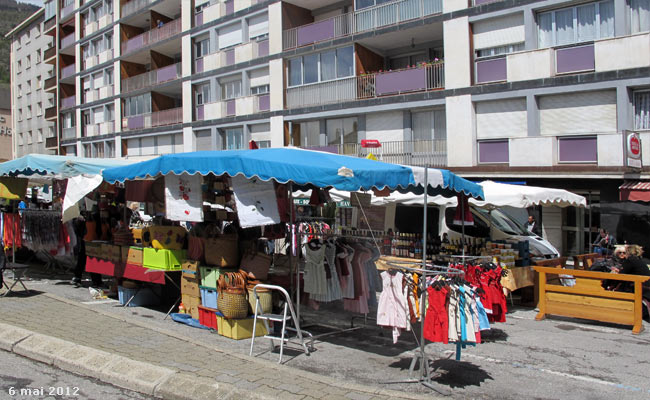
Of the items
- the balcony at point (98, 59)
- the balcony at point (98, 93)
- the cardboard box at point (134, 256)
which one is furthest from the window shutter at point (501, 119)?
the balcony at point (98, 59)

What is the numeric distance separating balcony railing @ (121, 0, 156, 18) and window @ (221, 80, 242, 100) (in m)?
9.79

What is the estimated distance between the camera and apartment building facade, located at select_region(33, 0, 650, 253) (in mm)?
17312

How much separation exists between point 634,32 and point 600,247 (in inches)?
271

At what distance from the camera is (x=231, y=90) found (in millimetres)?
29781

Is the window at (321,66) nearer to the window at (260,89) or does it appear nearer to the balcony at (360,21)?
the balcony at (360,21)

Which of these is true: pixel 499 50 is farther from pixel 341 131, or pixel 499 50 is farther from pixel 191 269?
pixel 191 269

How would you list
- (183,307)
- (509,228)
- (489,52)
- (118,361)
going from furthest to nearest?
(489,52), (509,228), (183,307), (118,361)

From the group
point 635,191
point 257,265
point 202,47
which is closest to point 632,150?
point 635,191

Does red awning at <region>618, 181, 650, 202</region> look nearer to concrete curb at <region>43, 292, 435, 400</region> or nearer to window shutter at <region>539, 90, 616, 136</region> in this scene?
window shutter at <region>539, 90, 616, 136</region>

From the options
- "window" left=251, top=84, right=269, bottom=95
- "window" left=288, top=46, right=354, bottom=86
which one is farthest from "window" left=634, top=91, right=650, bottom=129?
"window" left=251, top=84, right=269, bottom=95

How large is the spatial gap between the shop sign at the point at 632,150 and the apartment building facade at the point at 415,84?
34cm

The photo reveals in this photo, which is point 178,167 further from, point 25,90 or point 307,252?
point 25,90

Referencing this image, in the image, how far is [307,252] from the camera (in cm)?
771

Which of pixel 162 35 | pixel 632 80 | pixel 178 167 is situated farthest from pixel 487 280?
pixel 162 35
